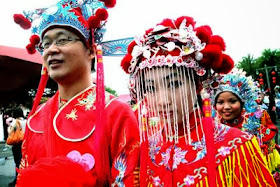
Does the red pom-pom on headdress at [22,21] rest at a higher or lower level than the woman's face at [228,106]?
higher

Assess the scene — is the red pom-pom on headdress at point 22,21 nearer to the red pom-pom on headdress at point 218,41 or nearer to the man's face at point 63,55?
the man's face at point 63,55

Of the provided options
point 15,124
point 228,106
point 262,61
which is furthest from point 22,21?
point 262,61

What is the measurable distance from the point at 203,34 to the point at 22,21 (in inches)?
52.8

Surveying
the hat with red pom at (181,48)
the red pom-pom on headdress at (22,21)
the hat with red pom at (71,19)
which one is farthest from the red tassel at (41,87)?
the hat with red pom at (181,48)

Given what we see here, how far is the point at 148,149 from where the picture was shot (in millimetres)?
1798

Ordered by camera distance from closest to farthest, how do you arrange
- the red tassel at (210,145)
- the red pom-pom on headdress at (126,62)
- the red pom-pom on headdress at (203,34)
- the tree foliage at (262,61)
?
1. the red tassel at (210,145)
2. the red pom-pom on headdress at (203,34)
3. the red pom-pom on headdress at (126,62)
4. the tree foliage at (262,61)

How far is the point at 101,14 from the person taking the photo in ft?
6.69

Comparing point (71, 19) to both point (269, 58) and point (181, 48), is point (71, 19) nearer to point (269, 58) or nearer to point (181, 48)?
point (181, 48)

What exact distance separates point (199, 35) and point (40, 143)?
126 cm

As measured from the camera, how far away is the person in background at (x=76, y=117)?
1612 mm

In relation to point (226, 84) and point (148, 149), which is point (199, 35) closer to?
point (148, 149)

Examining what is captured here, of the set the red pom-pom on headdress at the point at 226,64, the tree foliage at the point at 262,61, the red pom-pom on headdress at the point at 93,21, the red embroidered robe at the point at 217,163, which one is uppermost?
the tree foliage at the point at 262,61

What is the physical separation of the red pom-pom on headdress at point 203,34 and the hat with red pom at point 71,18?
69 centimetres

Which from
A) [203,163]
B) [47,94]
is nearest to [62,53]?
[203,163]
